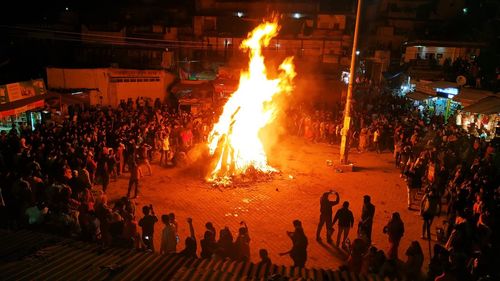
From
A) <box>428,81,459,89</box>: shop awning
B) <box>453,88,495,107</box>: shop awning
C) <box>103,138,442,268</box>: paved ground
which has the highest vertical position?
<box>428,81,459,89</box>: shop awning

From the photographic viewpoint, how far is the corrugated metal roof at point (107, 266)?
5.62m

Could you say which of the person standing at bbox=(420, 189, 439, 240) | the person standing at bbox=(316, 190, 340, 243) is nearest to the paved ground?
the person standing at bbox=(316, 190, 340, 243)

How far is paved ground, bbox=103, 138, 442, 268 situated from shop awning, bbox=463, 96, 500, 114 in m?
4.53

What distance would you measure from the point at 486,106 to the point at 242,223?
14496 mm

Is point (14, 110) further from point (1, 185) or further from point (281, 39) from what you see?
point (281, 39)

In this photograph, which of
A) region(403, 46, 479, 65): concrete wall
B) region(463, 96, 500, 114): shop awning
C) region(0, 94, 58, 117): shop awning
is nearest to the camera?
region(0, 94, 58, 117): shop awning

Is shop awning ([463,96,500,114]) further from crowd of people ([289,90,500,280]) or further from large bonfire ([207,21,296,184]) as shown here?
large bonfire ([207,21,296,184])

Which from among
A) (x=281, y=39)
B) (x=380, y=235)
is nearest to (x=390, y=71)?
(x=281, y=39)

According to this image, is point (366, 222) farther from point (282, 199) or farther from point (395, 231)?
point (282, 199)

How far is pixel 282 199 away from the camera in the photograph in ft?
44.2

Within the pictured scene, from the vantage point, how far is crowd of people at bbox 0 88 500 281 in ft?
25.9

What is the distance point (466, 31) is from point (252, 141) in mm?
30055

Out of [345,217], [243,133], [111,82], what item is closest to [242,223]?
[345,217]

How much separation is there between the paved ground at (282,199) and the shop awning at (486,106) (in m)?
4.53
